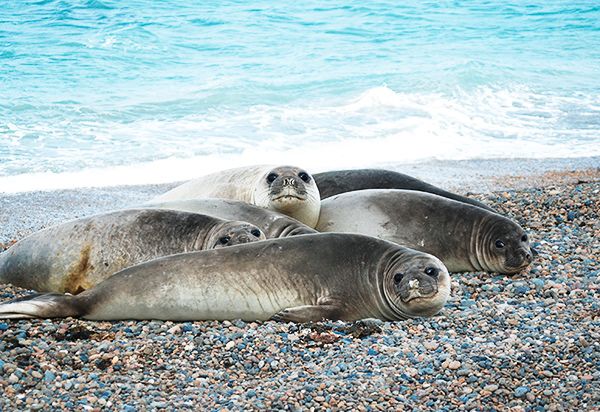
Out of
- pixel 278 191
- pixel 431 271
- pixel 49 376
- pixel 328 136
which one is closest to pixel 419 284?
pixel 431 271

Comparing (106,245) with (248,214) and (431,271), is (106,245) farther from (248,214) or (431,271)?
(431,271)

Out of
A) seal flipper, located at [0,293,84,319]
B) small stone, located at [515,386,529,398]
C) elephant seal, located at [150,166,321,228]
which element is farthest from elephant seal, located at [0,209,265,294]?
small stone, located at [515,386,529,398]

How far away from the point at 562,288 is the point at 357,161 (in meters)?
8.29

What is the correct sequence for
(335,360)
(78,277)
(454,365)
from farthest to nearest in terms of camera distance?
1. (78,277)
2. (335,360)
3. (454,365)

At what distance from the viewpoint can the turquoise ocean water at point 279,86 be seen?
14.5 m

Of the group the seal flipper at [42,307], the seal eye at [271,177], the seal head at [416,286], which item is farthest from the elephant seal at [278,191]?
the seal flipper at [42,307]

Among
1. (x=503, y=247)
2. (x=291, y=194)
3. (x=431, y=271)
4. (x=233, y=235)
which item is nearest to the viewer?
(x=431, y=271)

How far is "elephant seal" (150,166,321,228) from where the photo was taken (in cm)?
658

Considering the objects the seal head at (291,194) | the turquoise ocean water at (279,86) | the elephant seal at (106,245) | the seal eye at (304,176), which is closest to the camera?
the elephant seal at (106,245)

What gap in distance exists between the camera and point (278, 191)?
661 centimetres

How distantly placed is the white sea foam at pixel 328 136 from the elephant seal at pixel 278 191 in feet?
16.9

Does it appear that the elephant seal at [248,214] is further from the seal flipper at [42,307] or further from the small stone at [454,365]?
the small stone at [454,365]

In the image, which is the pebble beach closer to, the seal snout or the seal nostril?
the seal snout

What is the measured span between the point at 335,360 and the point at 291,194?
2.28 m
